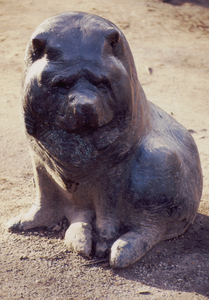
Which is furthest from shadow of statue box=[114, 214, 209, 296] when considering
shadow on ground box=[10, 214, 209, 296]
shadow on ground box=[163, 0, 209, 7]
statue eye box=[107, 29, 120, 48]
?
shadow on ground box=[163, 0, 209, 7]

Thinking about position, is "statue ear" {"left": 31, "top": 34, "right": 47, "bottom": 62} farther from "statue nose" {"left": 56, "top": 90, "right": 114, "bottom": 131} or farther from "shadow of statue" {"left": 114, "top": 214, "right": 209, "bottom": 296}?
"shadow of statue" {"left": 114, "top": 214, "right": 209, "bottom": 296}

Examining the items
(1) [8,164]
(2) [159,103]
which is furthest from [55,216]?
(2) [159,103]

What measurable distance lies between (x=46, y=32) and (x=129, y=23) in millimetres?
6971

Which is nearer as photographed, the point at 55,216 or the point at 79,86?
the point at 79,86

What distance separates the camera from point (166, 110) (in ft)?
17.9

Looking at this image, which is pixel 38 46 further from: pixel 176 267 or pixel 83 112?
pixel 176 267

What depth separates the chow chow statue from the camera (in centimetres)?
210

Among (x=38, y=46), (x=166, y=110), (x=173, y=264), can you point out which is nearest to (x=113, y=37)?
(x=38, y=46)

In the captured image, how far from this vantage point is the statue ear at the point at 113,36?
214cm

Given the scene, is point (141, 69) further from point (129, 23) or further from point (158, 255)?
point (158, 255)

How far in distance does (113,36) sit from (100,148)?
0.65 metres

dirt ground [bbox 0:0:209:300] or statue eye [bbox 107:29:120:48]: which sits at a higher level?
statue eye [bbox 107:29:120:48]

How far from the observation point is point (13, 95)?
5.79 meters

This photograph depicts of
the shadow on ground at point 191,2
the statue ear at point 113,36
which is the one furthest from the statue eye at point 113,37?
the shadow on ground at point 191,2
